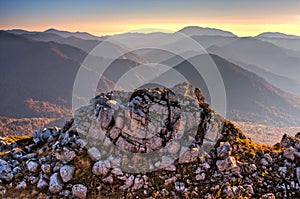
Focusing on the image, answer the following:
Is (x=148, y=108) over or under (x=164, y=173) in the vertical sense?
over

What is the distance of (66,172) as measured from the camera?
33500 millimetres

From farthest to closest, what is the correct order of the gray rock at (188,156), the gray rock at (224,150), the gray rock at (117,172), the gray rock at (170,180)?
the gray rock at (224,150), the gray rock at (188,156), the gray rock at (117,172), the gray rock at (170,180)

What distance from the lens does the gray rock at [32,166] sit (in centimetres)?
3484

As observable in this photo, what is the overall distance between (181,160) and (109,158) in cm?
887

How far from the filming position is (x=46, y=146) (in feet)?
128

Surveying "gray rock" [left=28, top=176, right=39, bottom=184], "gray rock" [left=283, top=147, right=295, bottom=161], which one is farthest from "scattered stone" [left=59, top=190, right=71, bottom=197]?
"gray rock" [left=283, top=147, right=295, bottom=161]

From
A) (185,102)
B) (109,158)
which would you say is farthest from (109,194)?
(185,102)

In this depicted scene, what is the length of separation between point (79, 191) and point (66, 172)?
291 cm

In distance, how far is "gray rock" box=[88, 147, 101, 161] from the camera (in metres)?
35.0

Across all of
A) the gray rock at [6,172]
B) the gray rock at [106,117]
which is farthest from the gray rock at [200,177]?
the gray rock at [6,172]

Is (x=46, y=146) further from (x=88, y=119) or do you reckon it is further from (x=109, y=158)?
(x=109, y=158)

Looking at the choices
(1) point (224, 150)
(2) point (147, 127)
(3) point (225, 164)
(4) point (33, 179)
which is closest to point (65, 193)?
(4) point (33, 179)

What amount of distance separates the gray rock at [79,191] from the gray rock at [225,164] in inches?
638

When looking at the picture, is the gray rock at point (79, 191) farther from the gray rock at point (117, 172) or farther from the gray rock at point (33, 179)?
the gray rock at point (33, 179)
